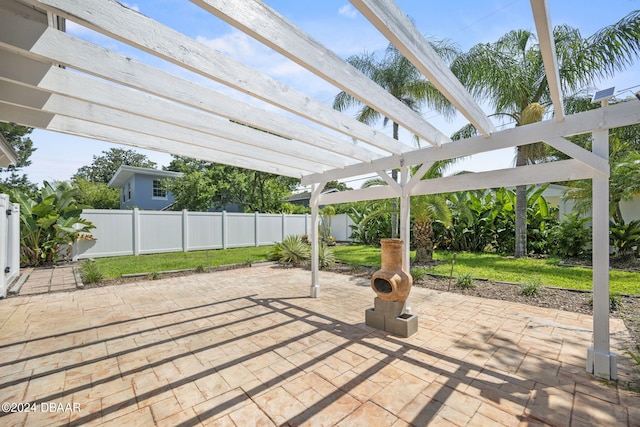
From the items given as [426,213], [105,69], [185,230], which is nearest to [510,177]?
[105,69]

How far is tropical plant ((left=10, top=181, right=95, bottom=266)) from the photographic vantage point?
9.19 m

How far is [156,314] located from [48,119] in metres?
3.38

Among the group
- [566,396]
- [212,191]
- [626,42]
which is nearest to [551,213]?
[626,42]

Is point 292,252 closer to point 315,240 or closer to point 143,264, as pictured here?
point 315,240

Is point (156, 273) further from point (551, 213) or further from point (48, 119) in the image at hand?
point (551, 213)

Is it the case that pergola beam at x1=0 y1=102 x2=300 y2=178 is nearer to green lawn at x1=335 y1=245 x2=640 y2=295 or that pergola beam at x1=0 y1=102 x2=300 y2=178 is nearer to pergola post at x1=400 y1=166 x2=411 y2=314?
pergola post at x1=400 y1=166 x2=411 y2=314

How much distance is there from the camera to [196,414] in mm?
2570

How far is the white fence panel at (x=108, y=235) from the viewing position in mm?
11211

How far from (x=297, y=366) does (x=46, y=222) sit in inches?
399

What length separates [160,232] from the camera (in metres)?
13.2

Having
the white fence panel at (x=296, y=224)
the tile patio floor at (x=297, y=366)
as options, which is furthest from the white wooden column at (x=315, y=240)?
the white fence panel at (x=296, y=224)

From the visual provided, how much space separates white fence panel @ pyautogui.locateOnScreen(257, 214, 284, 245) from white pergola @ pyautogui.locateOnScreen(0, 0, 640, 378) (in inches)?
448

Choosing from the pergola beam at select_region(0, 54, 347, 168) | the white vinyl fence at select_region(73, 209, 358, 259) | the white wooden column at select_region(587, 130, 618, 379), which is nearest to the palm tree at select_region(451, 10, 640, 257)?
the white wooden column at select_region(587, 130, 618, 379)

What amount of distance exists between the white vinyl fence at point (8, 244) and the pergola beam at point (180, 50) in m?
6.97
